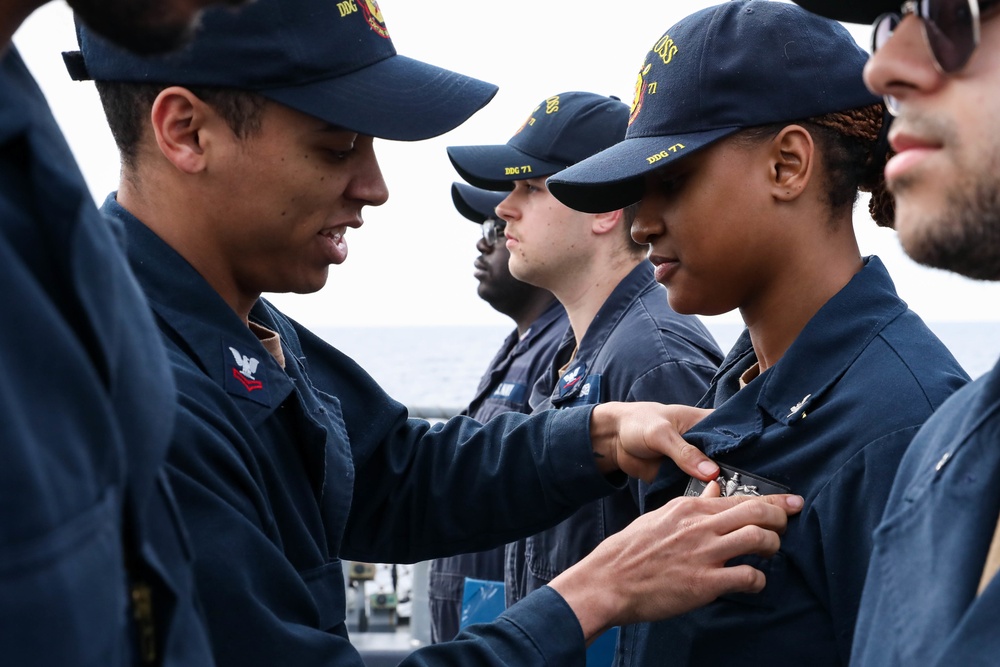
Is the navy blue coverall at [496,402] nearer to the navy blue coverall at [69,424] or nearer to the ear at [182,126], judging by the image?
the ear at [182,126]

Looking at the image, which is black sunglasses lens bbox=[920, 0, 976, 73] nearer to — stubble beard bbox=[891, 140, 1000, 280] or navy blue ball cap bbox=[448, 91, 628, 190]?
stubble beard bbox=[891, 140, 1000, 280]

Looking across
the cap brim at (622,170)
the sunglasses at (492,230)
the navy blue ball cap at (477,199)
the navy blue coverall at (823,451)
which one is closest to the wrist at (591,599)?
the navy blue coverall at (823,451)

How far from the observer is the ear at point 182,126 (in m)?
1.99

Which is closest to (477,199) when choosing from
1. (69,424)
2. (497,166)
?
(497,166)

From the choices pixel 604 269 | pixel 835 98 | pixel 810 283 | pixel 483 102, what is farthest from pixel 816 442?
pixel 604 269

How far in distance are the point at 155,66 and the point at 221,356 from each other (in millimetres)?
575

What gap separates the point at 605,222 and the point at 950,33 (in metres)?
2.45

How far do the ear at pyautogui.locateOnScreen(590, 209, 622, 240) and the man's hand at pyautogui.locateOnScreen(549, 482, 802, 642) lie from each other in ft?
6.05

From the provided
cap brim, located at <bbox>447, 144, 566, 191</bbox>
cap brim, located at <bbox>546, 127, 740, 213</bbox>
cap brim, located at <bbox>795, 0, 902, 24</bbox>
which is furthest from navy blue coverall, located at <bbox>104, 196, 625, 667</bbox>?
cap brim, located at <bbox>447, 144, 566, 191</bbox>

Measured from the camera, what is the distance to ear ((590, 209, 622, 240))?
3.77 meters

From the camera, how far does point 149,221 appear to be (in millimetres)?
2098

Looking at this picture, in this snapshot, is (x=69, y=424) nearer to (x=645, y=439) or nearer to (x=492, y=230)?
(x=645, y=439)

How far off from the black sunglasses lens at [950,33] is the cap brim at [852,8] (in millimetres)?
240

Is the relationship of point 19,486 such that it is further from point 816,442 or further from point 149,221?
point 816,442
